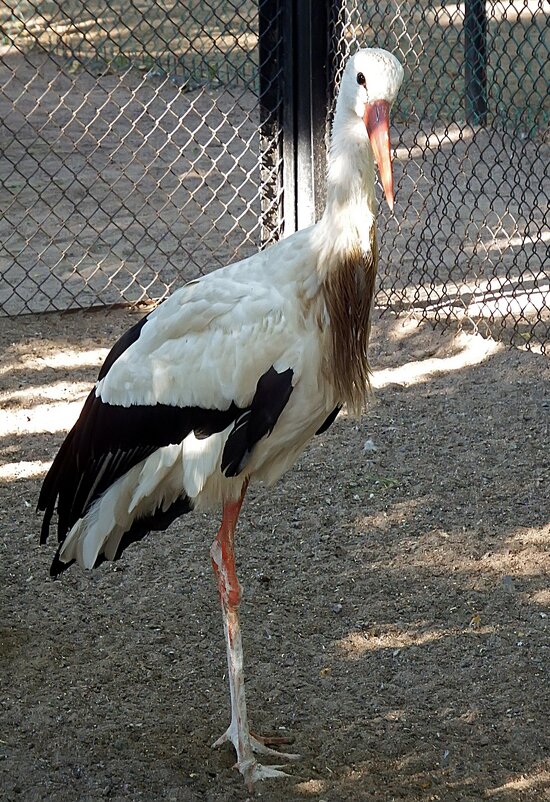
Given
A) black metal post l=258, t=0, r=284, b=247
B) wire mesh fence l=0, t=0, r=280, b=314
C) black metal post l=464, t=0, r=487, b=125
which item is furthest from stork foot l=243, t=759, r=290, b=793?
black metal post l=464, t=0, r=487, b=125

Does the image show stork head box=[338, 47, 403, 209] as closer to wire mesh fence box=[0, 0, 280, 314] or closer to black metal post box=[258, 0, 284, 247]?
black metal post box=[258, 0, 284, 247]

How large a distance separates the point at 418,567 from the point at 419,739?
0.93 meters

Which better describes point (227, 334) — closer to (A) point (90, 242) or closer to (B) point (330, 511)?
(B) point (330, 511)

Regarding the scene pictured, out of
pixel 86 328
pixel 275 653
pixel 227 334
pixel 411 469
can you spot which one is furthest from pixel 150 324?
pixel 86 328

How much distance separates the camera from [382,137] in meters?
2.80

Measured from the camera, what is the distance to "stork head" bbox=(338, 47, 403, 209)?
2.78 metres

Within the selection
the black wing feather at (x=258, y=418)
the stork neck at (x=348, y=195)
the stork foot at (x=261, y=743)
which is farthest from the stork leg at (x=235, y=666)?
the stork neck at (x=348, y=195)

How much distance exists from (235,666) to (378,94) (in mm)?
1551

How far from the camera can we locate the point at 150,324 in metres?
3.12

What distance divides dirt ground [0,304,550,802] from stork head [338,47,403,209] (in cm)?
147

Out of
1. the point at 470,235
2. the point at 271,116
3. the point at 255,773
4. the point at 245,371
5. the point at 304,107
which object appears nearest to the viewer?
the point at 245,371

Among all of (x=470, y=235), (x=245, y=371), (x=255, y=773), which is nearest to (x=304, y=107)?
(x=470, y=235)

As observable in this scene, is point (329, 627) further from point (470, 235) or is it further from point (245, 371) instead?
point (470, 235)

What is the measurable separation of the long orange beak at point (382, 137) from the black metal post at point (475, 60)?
5.80 m
